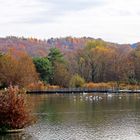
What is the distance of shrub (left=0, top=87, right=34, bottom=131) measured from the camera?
3709 cm

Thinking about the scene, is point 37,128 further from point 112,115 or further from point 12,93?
point 112,115

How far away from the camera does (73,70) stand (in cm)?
12250

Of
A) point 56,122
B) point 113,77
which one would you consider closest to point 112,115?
point 56,122

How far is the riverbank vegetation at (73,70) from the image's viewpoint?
9850 centimetres

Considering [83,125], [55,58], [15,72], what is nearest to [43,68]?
[55,58]

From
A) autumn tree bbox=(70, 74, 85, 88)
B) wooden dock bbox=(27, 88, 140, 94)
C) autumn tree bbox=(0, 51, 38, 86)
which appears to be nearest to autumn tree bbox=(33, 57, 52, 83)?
autumn tree bbox=(70, 74, 85, 88)

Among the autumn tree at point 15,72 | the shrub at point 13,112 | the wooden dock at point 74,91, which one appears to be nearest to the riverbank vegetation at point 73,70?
the autumn tree at point 15,72

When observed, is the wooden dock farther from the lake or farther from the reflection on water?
the reflection on water

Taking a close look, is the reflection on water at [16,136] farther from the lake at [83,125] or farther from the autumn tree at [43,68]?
the autumn tree at [43,68]

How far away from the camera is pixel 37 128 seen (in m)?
41.3

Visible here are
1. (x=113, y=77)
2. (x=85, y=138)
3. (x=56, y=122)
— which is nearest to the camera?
(x=85, y=138)

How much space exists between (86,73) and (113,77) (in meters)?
7.20

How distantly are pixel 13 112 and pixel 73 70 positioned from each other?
3371 inches

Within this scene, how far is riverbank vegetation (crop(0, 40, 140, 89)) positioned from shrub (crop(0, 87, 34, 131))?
57.7m
